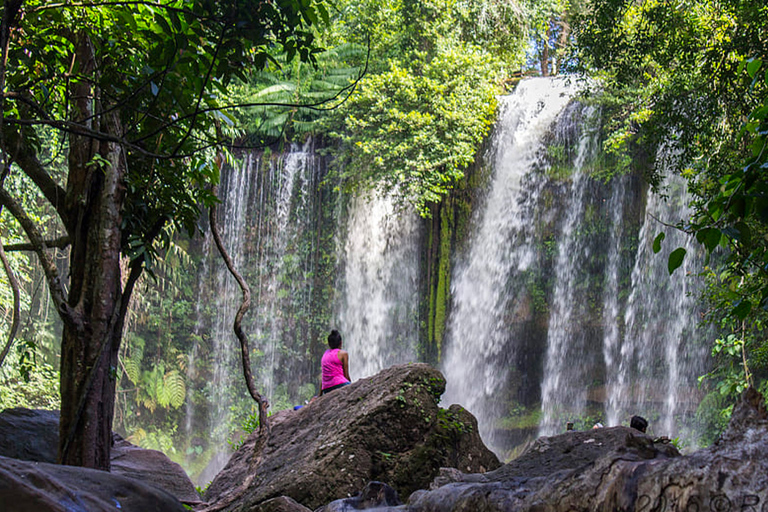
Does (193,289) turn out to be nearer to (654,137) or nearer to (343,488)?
(654,137)

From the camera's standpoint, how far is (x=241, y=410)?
58.4 feet

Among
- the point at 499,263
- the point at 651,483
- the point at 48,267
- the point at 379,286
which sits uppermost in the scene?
the point at 48,267

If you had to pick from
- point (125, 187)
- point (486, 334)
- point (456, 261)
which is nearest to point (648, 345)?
point (486, 334)

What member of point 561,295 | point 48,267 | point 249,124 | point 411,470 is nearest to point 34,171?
point 48,267

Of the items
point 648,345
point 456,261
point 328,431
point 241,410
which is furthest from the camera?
point 241,410

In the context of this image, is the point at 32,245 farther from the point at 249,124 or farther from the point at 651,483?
the point at 249,124

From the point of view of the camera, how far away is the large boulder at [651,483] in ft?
5.20

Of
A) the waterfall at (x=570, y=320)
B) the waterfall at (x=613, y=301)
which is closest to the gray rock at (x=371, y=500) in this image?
the waterfall at (x=613, y=301)

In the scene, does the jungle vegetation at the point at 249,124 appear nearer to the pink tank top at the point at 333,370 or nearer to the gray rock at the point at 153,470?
the gray rock at the point at 153,470

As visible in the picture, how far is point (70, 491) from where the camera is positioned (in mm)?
2160

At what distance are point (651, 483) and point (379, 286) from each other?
15.5 metres

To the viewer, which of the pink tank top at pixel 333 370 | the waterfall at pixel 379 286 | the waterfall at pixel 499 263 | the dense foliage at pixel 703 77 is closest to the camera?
the dense foliage at pixel 703 77

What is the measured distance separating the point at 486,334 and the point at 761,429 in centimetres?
1389

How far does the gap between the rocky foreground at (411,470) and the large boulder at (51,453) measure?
2 cm
